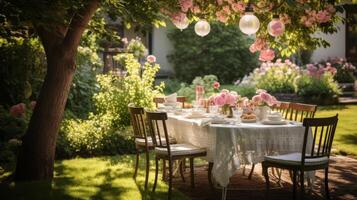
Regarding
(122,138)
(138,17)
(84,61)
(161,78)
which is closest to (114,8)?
(138,17)

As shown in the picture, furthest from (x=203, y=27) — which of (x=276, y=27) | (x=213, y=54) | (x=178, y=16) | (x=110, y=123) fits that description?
(x=213, y=54)

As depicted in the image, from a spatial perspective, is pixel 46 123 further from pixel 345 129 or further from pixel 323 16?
pixel 345 129

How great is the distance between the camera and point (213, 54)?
777 inches

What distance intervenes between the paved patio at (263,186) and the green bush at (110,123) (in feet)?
5.97

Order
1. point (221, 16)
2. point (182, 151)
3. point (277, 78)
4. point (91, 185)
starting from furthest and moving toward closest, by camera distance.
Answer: point (277, 78) < point (221, 16) < point (91, 185) < point (182, 151)

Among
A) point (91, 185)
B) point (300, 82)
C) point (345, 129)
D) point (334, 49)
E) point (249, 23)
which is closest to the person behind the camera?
point (249, 23)

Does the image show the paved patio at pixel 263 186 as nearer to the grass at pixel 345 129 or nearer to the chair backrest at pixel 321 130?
the chair backrest at pixel 321 130

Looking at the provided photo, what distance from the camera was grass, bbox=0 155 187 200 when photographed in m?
5.80

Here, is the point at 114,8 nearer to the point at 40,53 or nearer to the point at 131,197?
Answer: the point at 131,197

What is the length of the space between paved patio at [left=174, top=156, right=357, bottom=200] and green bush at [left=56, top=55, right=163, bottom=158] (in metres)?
1.82

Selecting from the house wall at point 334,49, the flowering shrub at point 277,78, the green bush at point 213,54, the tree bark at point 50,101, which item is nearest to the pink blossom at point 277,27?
the tree bark at point 50,101

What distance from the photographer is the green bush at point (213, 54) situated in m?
19.4

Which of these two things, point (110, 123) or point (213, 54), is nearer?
point (110, 123)

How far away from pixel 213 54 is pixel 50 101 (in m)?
13.9
